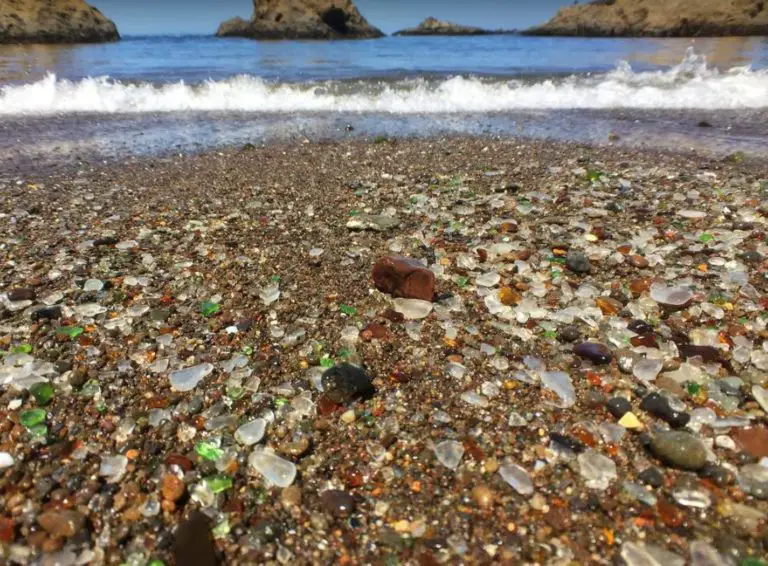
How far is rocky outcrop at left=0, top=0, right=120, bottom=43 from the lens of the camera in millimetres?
50931

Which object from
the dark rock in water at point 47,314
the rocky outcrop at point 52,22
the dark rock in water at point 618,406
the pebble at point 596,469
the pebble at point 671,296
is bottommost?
the pebble at point 596,469

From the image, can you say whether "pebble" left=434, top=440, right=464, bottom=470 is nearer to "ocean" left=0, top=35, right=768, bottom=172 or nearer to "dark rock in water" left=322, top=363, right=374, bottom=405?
"dark rock in water" left=322, top=363, right=374, bottom=405

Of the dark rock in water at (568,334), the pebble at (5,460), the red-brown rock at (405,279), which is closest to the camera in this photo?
the pebble at (5,460)

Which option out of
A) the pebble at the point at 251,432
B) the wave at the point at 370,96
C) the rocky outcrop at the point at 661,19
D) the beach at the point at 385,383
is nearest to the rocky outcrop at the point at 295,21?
the rocky outcrop at the point at 661,19

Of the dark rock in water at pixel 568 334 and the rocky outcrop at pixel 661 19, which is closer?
the dark rock in water at pixel 568 334

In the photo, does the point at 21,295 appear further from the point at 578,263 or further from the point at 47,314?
the point at 578,263

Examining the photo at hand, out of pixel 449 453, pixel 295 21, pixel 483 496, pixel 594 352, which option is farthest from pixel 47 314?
pixel 295 21

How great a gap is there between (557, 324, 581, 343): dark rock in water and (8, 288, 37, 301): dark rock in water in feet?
12.0

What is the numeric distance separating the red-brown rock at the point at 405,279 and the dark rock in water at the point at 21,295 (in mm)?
2464

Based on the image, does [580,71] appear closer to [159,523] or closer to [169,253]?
[169,253]

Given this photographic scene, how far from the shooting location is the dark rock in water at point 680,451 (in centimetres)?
211

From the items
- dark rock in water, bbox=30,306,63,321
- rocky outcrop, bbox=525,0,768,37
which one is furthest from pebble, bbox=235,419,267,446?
rocky outcrop, bbox=525,0,768,37

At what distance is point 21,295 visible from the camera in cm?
332

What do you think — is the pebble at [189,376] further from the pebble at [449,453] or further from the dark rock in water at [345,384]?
the pebble at [449,453]
